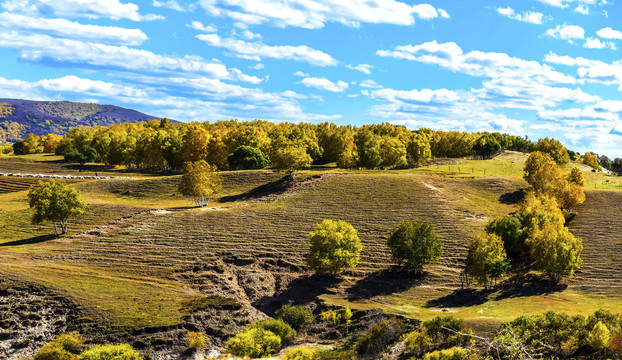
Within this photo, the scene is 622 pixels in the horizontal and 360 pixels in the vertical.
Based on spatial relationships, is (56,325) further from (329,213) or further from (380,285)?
(329,213)

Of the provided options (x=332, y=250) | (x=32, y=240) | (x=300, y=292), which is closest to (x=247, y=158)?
(x=32, y=240)

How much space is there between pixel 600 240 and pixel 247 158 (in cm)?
9850

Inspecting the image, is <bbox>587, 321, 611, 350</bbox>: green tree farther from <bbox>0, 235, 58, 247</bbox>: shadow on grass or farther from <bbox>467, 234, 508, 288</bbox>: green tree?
<bbox>0, 235, 58, 247</bbox>: shadow on grass

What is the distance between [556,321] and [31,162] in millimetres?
193471

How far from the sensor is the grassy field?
6394 centimetres

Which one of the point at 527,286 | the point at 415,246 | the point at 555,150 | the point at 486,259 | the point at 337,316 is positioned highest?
the point at 555,150

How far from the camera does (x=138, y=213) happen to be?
93000 mm

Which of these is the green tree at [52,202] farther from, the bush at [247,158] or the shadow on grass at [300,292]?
the bush at [247,158]

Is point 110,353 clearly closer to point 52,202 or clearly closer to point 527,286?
point 52,202

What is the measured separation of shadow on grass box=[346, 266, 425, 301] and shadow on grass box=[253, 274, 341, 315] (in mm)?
4441

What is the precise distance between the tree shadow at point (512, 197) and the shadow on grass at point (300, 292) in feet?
174

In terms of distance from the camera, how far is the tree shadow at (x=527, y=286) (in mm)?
68750

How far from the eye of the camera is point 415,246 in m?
74.6

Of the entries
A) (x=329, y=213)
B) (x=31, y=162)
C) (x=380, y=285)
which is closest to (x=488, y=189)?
(x=329, y=213)
